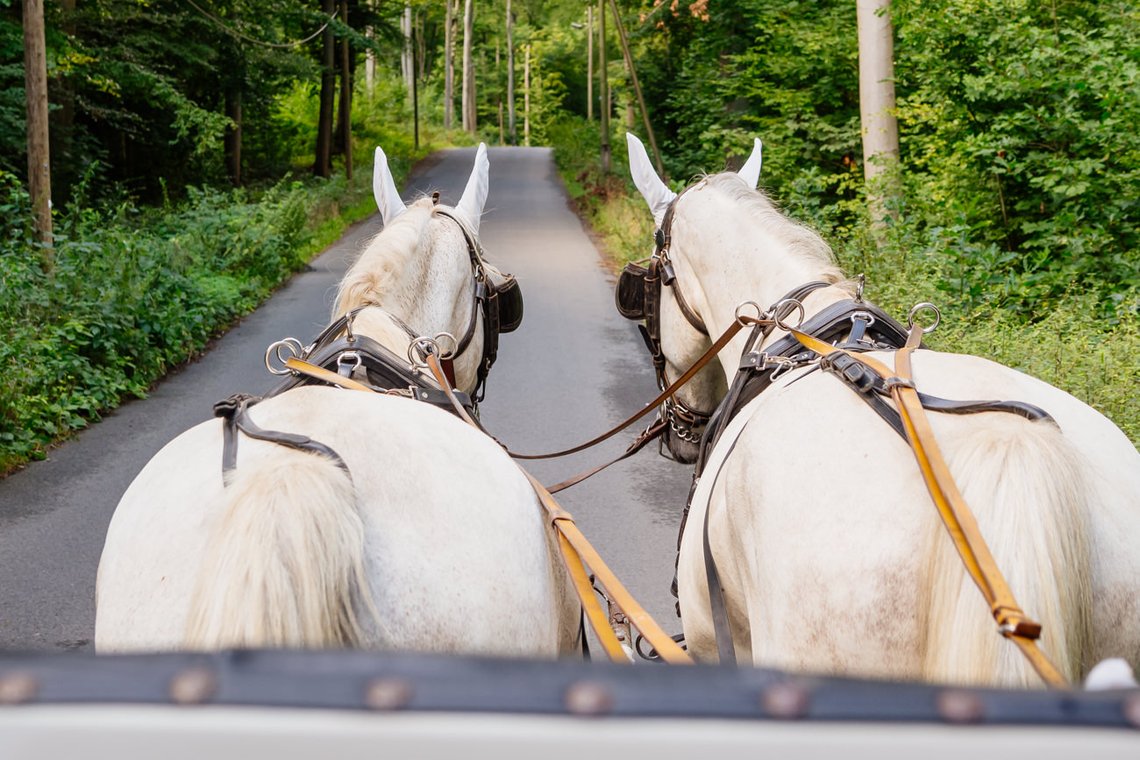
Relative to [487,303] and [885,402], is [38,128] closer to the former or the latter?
[487,303]

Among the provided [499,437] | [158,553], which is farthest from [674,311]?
[499,437]

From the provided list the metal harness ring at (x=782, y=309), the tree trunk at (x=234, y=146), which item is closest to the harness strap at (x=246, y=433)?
the metal harness ring at (x=782, y=309)

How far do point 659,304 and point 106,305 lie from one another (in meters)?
7.23

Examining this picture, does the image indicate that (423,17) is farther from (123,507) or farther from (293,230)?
(123,507)

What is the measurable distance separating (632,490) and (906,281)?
2.89 metres

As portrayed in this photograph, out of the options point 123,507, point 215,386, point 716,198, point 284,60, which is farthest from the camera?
point 284,60

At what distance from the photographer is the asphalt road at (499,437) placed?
5.55m

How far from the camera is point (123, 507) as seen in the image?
2.19m

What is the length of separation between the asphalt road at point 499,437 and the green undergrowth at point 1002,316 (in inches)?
90.8

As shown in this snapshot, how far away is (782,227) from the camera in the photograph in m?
3.54

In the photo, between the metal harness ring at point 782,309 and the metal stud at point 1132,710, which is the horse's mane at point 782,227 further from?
the metal stud at point 1132,710

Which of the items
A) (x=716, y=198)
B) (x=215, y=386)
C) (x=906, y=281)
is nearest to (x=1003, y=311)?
(x=906, y=281)

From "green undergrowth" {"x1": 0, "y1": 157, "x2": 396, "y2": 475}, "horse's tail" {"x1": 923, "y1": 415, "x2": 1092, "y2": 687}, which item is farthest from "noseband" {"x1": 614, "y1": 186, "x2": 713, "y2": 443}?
"green undergrowth" {"x1": 0, "y1": 157, "x2": 396, "y2": 475}

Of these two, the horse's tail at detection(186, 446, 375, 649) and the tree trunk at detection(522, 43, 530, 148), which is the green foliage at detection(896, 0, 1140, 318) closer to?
the horse's tail at detection(186, 446, 375, 649)
